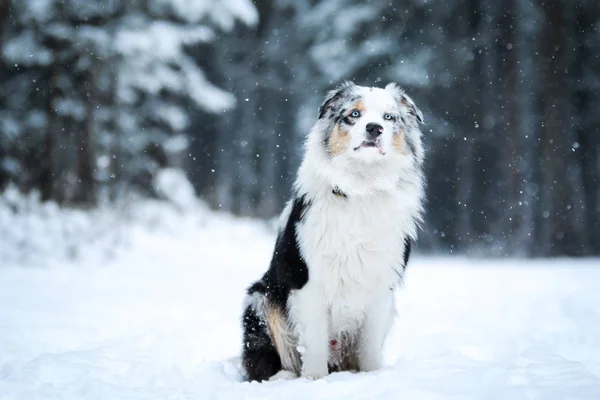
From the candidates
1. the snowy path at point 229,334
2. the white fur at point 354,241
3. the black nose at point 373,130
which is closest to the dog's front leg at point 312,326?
the white fur at point 354,241

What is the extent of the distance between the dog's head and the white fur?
13 mm

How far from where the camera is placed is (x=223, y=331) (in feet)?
19.6

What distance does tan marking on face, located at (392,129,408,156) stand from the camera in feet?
14.3

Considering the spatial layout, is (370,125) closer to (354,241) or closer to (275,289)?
(354,241)

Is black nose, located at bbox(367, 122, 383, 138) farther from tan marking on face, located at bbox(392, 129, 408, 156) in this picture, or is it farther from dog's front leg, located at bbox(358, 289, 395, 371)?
dog's front leg, located at bbox(358, 289, 395, 371)

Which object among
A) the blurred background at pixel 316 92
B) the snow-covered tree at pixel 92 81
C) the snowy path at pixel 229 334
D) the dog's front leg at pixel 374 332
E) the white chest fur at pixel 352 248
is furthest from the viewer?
the blurred background at pixel 316 92

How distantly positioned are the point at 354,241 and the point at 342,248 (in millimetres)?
104

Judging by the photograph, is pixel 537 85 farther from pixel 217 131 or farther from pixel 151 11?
pixel 217 131

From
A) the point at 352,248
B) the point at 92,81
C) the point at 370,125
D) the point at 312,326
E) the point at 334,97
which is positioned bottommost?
the point at 312,326

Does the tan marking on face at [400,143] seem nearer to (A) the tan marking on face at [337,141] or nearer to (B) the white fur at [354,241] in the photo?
(B) the white fur at [354,241]

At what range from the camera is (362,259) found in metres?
4.01

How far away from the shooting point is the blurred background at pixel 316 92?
444 inches

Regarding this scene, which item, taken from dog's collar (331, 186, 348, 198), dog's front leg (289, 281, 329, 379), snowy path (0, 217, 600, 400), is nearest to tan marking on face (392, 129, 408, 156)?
dog's collar (331, 186, 348, 198)

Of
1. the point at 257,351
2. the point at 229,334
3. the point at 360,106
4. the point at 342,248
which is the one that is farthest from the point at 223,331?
the point at 360,106
